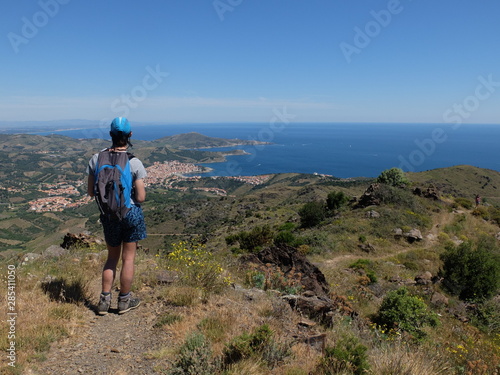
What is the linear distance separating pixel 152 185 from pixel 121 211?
479 ft

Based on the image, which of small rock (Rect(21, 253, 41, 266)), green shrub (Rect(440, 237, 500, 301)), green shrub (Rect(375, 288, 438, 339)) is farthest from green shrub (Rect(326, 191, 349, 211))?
small rock (Rect(21, 253, 41, 266))

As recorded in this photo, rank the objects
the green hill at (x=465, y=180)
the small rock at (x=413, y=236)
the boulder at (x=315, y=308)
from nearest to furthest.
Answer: the boulder at (x=315, y=308) → the small rock at (x=413, y=236) → the green hill at (x=465, y=180)

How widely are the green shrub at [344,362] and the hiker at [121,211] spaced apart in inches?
99.0

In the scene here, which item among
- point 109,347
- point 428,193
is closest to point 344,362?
point 109,347

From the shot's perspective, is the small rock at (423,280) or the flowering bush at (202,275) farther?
the small rock at (423,280)

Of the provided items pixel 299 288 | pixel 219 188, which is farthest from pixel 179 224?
pixel 219 188

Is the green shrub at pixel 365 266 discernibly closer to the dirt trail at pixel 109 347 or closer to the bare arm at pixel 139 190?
the dirt trail at pixel 109 347

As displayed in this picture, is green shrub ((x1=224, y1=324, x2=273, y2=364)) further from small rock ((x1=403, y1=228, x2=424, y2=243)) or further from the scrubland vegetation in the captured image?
small rock ((x1=403, y1=228, x2=424, y2=243))

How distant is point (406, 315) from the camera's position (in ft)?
21.3

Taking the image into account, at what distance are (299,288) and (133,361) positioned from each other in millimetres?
3235

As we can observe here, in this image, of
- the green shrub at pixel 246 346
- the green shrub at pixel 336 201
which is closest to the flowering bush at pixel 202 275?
the green shrub at pixel 246 346

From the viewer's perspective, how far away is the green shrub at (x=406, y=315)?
6382mm

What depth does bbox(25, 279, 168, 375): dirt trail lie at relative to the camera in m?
2.73

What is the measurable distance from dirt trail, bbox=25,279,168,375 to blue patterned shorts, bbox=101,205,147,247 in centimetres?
99
